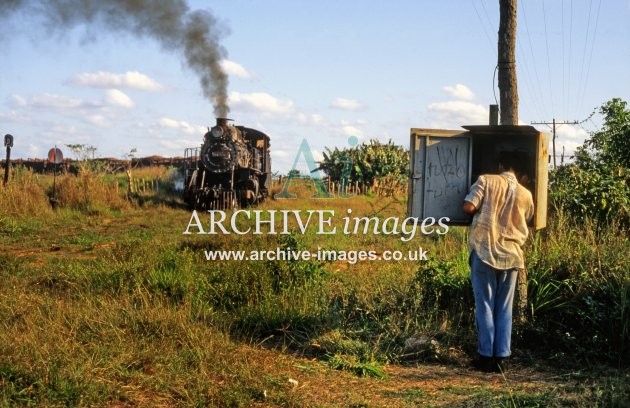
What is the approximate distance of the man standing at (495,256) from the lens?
638cm

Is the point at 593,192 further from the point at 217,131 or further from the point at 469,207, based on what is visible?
the point at 217,131

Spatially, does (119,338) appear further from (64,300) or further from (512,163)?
(512,163)

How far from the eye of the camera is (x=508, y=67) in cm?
845

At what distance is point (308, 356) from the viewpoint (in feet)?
21.9

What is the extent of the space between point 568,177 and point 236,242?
18.5 feet

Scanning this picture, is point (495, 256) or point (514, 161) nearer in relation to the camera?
point (495, 256)

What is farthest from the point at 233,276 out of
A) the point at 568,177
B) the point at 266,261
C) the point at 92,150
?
the point at 92,150

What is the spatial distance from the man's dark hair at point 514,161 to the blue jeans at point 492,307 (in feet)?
3.05

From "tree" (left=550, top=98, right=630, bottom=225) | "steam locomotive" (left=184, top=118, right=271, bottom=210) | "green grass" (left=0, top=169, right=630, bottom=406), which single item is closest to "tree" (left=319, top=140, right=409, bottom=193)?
"steam locomotive" (left=184, top=118, right=271, bottom=210)

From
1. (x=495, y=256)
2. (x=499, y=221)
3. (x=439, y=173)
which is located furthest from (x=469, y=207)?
(x=439, y=173)

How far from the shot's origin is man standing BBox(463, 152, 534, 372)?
638cm

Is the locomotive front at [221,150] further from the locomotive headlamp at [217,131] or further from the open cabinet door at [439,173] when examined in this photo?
the open cabinet door at [439,173]

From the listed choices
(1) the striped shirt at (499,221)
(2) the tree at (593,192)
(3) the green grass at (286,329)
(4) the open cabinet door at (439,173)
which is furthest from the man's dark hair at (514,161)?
(2) the tree at (593,192)

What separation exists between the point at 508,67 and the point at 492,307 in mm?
3266
